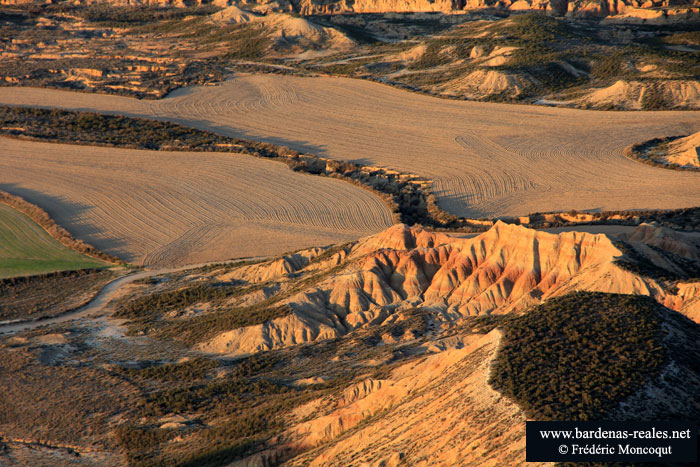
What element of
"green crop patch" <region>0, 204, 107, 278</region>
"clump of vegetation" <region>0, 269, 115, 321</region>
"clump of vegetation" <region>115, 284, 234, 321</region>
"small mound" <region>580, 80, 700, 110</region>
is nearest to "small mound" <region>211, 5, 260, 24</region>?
"small mound" <region>580, 80, 700, 110</region>

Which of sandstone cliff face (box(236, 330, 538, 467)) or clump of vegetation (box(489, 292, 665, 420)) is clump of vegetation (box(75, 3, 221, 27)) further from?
clump of vegetation (box(489, 292, 665, 420))

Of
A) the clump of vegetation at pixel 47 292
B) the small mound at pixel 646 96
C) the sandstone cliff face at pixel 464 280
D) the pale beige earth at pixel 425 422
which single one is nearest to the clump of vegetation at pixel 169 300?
the clump of vegetation at pixel 47 292

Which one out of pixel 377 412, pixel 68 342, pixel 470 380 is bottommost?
pixel 68 342

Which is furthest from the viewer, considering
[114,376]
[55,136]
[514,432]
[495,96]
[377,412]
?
[495,96]

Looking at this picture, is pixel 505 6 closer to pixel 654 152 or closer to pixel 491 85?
pixel 491 85

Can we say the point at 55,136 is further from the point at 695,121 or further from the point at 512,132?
the point at 695,121

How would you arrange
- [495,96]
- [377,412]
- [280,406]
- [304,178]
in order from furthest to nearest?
[495,96], [304,178], [280,406], [377,412]

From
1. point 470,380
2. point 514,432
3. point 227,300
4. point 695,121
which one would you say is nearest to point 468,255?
point 227,300
